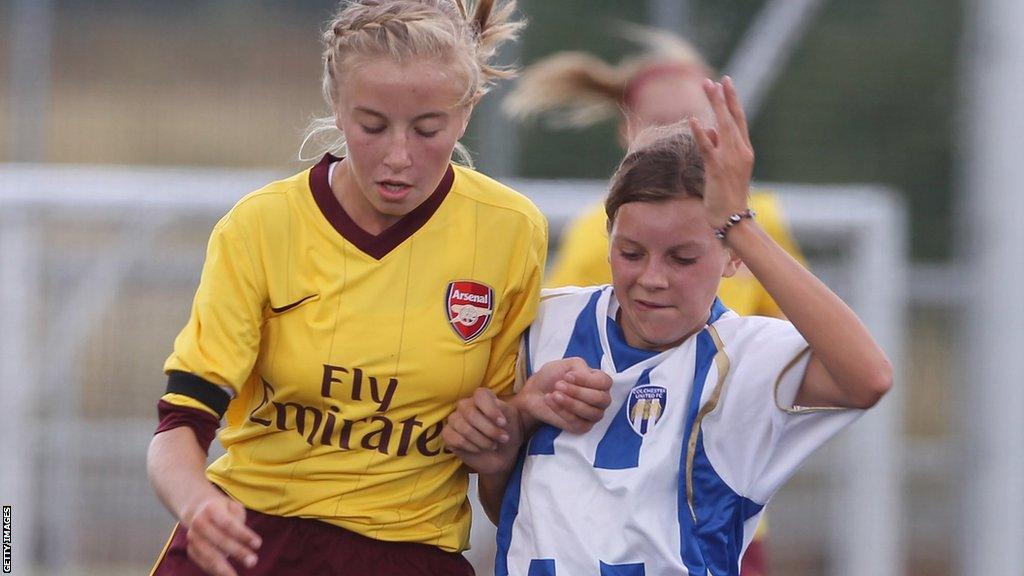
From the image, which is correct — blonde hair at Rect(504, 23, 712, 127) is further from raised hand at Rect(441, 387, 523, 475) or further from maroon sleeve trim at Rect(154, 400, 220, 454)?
maroon sleeve trim at Rect(154, 400, 220, 454)

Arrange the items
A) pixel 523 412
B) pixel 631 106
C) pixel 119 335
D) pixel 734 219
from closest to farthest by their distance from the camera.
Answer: pixel 734 219 < pixel 523 412 < pixel 631 106 < pixel 119 335

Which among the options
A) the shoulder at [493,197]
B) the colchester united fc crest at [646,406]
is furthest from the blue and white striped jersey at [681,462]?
the shoulder at [493,197]

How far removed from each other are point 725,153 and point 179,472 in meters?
0.87

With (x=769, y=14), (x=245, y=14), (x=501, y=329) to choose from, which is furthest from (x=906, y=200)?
(x=501, y=329)

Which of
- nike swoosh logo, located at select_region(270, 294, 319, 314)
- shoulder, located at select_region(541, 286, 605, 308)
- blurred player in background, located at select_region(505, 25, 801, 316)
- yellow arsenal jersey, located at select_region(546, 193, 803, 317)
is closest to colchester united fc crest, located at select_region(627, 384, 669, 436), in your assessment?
shoulder, located at select_region(541, 286, 605, 308)

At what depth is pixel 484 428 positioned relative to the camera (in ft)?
6.73

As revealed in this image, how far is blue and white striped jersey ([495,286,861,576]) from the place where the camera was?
1961mm

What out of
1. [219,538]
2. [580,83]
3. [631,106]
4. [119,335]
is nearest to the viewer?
[219,538]

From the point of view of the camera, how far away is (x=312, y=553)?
213 centimetres

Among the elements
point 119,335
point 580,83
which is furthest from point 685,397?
point 119,335

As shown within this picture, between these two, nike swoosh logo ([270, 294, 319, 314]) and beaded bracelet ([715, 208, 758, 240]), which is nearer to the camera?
beaded bracelet ([715, 208, 758, 240])

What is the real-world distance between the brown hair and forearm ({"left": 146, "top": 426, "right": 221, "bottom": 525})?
71cm

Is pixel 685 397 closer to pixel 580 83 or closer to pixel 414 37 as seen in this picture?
pixel 414 37

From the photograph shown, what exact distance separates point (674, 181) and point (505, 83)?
11.5 feet
